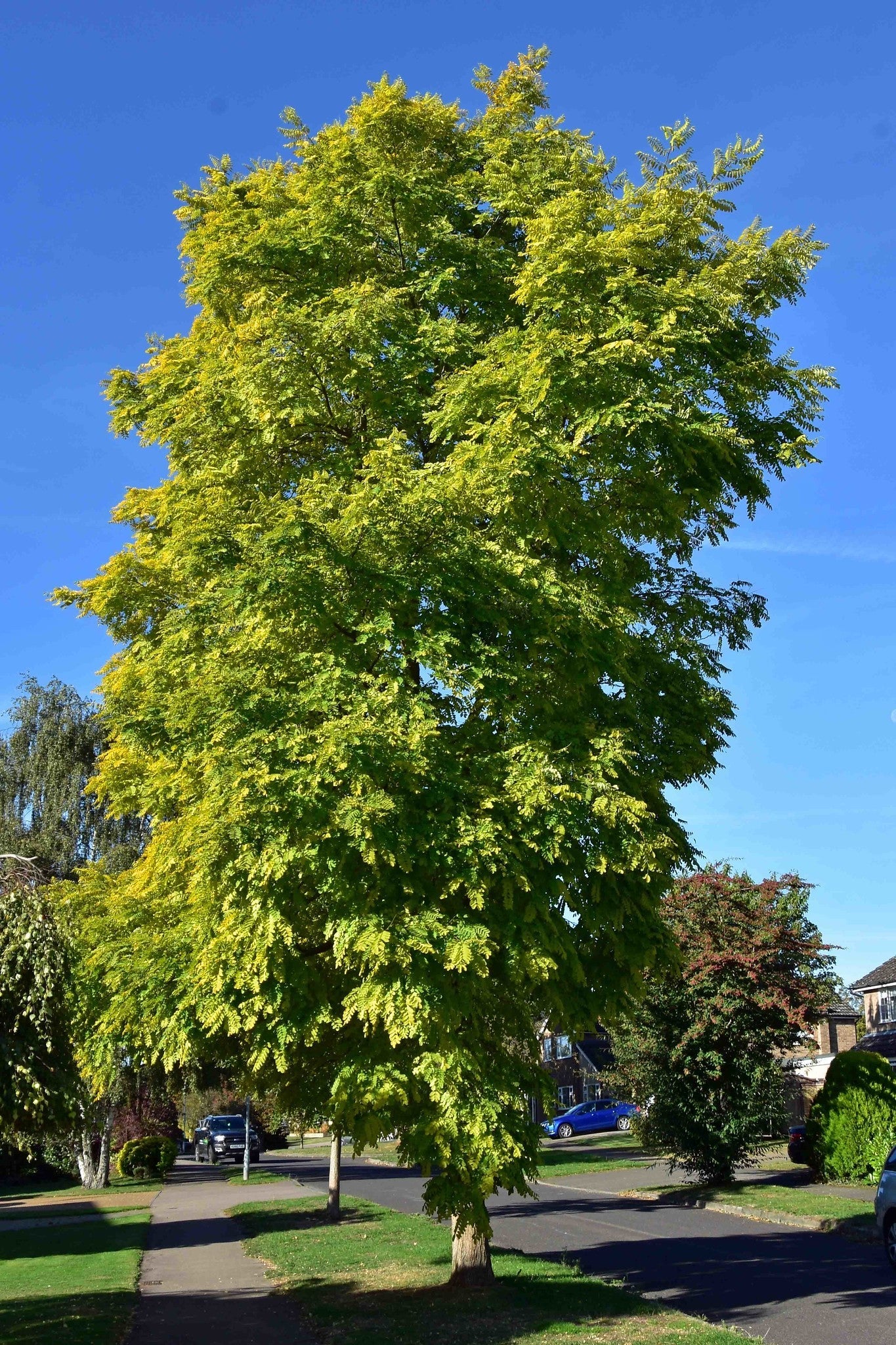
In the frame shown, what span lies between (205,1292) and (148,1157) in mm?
25625

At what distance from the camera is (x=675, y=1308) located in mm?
11258

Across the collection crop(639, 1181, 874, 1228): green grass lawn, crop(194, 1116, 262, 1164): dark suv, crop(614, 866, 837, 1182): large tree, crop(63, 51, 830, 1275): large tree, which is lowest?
crop(194, 1116, 262, 1164): dark suv

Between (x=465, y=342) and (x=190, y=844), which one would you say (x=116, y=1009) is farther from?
(x=465, y=342)

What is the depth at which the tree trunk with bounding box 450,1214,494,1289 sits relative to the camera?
38.6ft

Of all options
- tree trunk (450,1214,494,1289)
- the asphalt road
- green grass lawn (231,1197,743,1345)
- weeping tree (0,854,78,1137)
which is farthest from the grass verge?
weeping tree (0,854,78,1137)

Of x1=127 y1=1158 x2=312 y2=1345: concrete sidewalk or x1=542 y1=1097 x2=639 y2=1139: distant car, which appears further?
x1=542 y1=1097 x2=639 y2=1139: distant car

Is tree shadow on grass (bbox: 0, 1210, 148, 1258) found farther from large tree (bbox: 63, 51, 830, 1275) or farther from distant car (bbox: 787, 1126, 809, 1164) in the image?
distant car (bbox: 787, 1126, 809, 1164)

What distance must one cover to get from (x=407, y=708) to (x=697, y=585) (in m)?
5.64

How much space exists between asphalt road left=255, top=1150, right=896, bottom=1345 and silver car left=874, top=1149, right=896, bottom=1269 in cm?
29

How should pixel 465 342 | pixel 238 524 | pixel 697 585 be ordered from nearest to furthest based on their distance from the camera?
pixel 238 524 → pixel 465 342 → pixel 697 585

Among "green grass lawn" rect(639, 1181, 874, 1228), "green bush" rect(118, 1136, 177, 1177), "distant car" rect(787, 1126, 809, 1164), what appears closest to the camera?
"green grass lawn" rect(639, 1181, 874, 1228)

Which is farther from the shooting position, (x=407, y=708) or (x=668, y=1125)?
(x=668, y=1125)

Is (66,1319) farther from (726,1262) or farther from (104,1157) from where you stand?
(104,1157)

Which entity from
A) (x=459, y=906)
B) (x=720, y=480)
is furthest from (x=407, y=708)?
(x=720, y=480)
